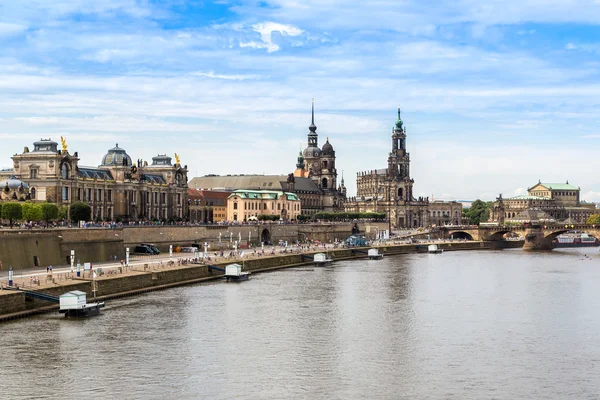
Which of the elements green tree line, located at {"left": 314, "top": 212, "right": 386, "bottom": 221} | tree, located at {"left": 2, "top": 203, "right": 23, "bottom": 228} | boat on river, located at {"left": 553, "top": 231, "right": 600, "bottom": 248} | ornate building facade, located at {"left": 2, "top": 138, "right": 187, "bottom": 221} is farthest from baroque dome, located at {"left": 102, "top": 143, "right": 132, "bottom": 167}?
boat on river, located at {"left": 553, "top": 231, "right": 600, "bottom": 248}

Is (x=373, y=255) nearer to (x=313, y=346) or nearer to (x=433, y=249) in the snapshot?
(x=433, y=249)

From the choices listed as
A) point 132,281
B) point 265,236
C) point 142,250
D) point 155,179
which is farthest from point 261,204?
point 132,281

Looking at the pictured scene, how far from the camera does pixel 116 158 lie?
119438mm

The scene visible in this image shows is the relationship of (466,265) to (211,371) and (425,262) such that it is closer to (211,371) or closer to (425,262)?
(425,262)

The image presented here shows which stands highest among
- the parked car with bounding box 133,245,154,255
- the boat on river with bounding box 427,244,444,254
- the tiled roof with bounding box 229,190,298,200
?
the tiled roof with bounding box 229,190,298,200

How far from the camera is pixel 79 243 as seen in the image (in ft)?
262

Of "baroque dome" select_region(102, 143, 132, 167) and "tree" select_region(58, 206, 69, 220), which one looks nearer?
"tree" select_region(58, 206, 69, 220)

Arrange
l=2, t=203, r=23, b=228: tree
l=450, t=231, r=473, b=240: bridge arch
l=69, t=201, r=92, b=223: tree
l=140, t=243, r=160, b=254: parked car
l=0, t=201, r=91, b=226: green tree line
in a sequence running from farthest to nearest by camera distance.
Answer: l=450, t=231, r=473, b=240: bridge arch, l=69, t=201, r=92, b=223: tree, l=140, t=243, r=160, b=254: parked car, l=0, t=201, r=91, b=226: green tree line, l=2, t=203, r=23, b=228: tree

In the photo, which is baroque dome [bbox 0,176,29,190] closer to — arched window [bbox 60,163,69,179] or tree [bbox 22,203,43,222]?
tree [bbox 22,203,43,222]

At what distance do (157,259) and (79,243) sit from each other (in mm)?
8058

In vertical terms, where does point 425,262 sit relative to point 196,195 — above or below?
below

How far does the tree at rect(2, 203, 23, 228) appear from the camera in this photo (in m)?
83.7

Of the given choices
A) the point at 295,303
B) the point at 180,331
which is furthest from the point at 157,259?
the point at 180,331

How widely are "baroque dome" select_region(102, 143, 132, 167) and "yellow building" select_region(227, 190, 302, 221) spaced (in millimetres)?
41689
